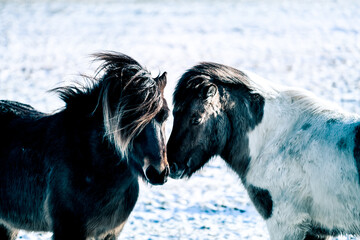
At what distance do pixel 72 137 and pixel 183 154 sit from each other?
0.97 metres

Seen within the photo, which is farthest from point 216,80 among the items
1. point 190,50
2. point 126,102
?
point 190,50

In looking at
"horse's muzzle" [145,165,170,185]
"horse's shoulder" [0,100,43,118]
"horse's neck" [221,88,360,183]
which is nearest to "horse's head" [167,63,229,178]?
"horse's neck" [221,88,360,183]

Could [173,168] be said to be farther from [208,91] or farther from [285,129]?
[285,129]

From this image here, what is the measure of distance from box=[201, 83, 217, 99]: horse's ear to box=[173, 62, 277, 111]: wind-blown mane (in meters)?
0.07

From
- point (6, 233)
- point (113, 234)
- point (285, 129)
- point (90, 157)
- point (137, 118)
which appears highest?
point (137, 118)

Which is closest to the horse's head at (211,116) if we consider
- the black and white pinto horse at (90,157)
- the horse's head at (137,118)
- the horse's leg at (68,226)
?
the black and white pinto horse at (90,157)

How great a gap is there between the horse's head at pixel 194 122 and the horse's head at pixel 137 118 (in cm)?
46

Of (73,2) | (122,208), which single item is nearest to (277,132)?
(122,208)

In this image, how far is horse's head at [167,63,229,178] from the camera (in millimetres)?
4180

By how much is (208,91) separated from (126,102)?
0.83 m

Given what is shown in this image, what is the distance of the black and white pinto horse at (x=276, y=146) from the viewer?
3.81 meters

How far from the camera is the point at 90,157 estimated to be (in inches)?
153

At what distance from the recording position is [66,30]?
18703 millimetres

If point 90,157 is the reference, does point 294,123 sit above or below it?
below
